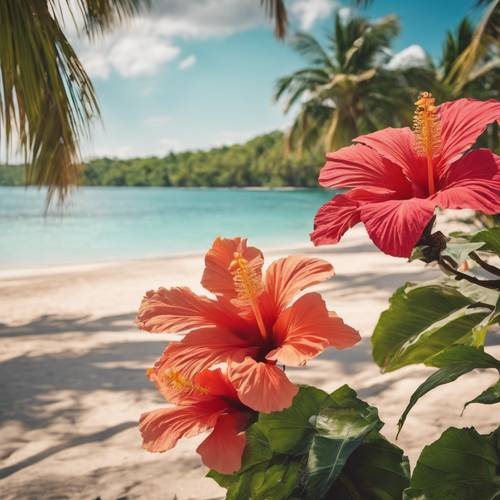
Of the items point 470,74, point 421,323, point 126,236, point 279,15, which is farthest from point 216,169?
point 421,323

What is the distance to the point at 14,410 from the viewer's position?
261cm

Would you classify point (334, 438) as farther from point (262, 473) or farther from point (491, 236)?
point (491, 236)

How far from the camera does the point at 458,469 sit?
0.56m

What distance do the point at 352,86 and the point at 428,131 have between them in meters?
19.3

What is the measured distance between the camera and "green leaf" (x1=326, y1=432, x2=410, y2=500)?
54 centimetres

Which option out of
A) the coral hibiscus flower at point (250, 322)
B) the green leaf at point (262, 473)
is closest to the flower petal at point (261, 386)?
the coral hibiscus flower at point (250, 322)

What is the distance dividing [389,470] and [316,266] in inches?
8.6

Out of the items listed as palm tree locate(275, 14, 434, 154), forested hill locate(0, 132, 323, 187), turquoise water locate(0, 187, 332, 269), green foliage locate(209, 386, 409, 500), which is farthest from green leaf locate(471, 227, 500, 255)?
forested hill locate(0, 132, 323, 187)

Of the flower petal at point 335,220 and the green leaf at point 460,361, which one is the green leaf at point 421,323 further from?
the flower petal at point 335,220

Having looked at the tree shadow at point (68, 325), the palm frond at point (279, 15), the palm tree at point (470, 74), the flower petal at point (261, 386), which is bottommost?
the tree shadow at point (68, 325)

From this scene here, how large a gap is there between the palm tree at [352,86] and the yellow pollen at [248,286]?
18.0 m

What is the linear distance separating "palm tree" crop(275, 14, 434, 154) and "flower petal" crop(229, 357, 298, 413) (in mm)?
18121

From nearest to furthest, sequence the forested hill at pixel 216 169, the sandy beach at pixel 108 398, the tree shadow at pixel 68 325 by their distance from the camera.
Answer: the sandy beach at pixel 108 398 < the tree shadow at pixel 68 325 < the forested hill at pixel 216 169

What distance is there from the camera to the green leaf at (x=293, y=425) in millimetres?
542
